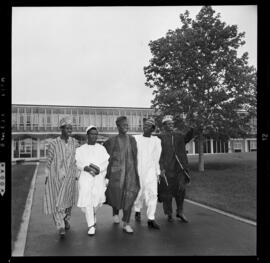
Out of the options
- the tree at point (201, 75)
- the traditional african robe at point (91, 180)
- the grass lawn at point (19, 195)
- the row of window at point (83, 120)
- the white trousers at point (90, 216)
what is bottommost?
the grass lawn at point (19, 195)

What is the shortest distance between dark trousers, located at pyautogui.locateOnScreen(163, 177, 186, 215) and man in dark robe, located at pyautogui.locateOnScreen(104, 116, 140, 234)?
723 millimetres

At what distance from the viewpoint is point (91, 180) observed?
6105 millimetres

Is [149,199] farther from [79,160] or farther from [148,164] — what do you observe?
[79,160]

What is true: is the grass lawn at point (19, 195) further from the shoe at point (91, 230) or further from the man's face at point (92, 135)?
the man's face at point (92, 135)

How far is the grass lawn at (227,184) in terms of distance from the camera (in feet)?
25.7

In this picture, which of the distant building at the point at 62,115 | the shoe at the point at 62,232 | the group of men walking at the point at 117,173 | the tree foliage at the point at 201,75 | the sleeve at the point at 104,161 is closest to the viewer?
the shoe at the point at 62,232

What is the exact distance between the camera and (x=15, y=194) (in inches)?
385

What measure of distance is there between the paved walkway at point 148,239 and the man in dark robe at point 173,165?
486mm

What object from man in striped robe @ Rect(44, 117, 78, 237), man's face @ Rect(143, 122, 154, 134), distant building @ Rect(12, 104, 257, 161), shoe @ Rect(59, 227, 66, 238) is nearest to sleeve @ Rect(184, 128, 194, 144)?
man's face @ Rect(143, 122, 154, 134)

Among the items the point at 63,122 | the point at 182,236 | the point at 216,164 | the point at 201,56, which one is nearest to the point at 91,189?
the point at 63,122

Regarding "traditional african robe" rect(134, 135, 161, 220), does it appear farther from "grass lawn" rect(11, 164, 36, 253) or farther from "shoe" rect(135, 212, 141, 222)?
"grass lawn" rect(11, 164, 36, 253)

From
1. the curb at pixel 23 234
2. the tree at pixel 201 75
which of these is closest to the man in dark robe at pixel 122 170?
the curb at pixel 23 234

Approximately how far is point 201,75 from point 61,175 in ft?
19.8
